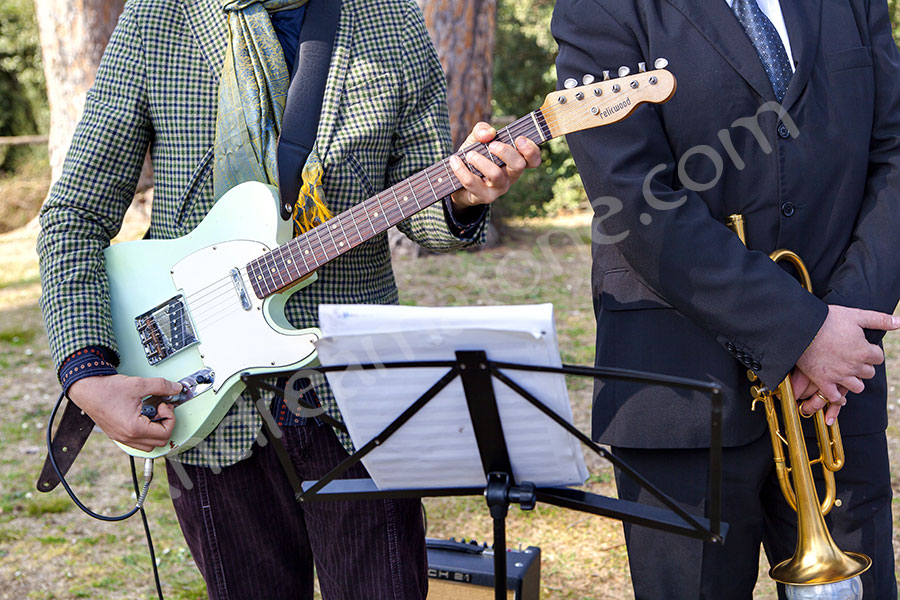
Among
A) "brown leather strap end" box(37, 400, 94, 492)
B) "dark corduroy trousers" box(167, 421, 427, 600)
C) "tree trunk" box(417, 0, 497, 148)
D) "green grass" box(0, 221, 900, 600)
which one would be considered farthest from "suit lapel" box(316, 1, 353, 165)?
"tree trunk" box(417, 0, 497, 148)

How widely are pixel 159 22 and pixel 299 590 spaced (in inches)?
54.5

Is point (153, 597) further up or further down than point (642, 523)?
further down

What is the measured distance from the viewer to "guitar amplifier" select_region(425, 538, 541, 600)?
2.66 meters

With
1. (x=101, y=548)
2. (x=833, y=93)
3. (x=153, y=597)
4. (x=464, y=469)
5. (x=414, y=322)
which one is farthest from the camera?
(x=101, y=548)

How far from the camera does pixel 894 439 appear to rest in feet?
14.7

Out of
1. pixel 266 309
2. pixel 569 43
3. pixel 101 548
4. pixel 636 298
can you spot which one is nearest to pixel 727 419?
pixel 636 298

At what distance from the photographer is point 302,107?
6.51 feet

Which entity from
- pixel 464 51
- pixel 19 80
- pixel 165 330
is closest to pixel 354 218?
pixel 165 330

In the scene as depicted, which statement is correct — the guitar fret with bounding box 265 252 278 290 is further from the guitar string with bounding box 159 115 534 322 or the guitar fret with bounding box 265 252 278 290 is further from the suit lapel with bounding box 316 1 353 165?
the suit lapel with bounding box 316 1 353 165

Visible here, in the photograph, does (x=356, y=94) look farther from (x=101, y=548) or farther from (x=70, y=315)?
(x=101, y=548)

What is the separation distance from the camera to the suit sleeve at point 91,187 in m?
2.00

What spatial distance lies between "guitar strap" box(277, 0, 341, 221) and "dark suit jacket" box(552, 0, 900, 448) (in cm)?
54

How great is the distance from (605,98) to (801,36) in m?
0.53

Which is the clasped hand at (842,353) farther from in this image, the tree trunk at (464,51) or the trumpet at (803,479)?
the tree trunk at (464,51)
